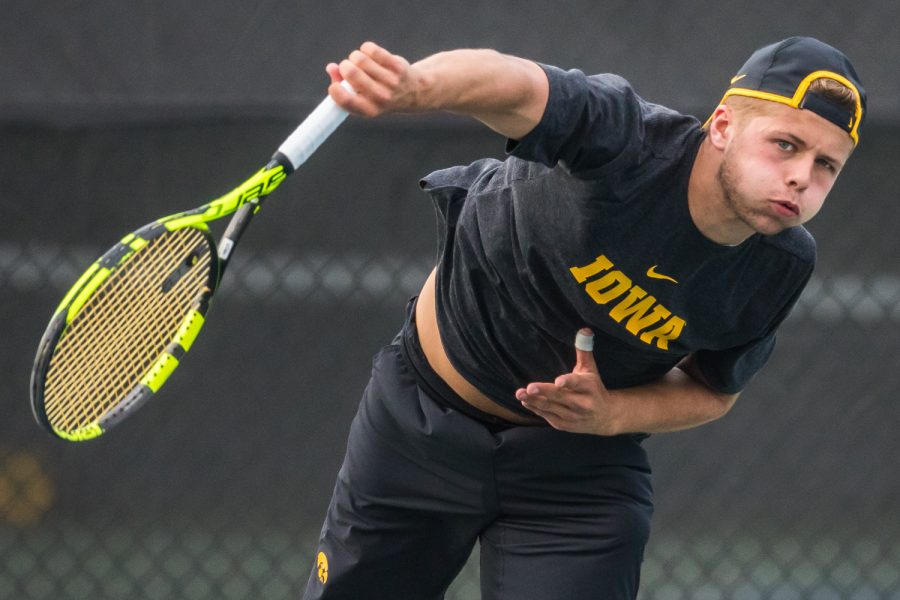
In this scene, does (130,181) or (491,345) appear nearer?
(491,345)

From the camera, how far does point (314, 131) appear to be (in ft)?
6.07

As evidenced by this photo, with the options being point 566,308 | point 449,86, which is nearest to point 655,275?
point 566,308

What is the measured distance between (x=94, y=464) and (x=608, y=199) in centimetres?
177

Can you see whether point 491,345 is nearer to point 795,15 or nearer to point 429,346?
point 429,346

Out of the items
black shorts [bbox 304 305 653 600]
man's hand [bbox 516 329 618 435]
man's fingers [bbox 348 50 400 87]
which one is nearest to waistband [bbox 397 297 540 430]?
black shorts [bbox 304 305 653 600]

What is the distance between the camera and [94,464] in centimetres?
326

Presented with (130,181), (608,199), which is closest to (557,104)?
(608,199)

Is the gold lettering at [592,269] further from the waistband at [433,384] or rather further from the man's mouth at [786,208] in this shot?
the waistband at [433,384]

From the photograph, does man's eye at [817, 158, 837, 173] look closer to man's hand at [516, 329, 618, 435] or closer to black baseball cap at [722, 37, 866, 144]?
black baseball cap at [722, 37, 866, 144]

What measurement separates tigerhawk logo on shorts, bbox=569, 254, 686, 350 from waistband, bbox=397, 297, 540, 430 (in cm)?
34

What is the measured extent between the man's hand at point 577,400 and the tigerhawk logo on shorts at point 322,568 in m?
0.53

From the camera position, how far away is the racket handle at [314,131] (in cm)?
183

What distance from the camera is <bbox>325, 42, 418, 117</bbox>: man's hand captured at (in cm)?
169

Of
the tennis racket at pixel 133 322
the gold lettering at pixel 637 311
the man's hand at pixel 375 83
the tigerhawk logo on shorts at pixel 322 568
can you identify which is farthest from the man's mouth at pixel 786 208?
the tigerhawk logo on shorts at pixel 322 568
